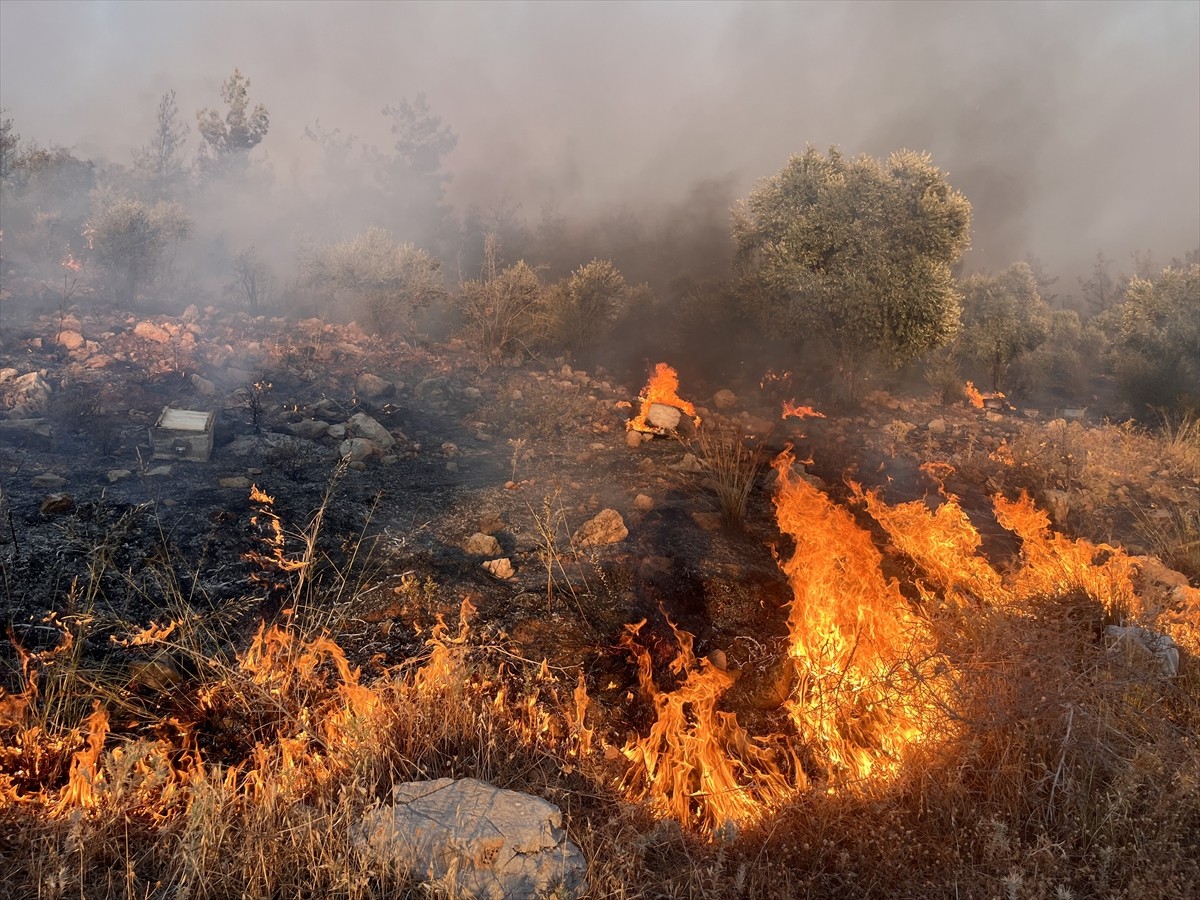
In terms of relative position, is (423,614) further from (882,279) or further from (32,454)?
(882,279)

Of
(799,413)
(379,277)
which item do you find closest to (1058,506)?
(799,413)

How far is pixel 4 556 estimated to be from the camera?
503 centimetres

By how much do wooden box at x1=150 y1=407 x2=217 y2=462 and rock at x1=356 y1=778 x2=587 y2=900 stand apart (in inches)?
252

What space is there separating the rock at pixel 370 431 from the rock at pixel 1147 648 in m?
8.30

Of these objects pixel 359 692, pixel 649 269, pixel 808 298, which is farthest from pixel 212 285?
pixel 359 692

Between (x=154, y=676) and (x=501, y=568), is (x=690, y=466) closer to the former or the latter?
(x=501, y=568)

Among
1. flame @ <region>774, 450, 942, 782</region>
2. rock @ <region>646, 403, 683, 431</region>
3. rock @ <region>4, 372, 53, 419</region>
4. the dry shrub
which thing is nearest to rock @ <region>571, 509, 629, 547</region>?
the dry shrub

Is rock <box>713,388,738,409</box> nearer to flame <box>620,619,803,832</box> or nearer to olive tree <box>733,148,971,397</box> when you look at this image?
olive tree <box>733,148,971,397</box>

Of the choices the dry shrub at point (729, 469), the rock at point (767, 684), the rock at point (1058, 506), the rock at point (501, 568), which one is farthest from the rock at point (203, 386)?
the rock at point (1058, 506)

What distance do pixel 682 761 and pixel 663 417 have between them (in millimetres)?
7588

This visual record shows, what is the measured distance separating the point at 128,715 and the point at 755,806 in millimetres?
3751

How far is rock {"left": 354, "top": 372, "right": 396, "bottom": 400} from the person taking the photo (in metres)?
11.5

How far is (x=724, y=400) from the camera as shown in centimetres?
1378

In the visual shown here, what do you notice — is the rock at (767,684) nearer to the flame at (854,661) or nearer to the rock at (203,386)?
the flame at (854,661)
